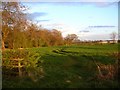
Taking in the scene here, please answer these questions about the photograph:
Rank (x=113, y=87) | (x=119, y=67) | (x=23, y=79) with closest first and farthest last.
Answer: (x=113, y=87) < (x=119, y=67) < (x=23, y=79)

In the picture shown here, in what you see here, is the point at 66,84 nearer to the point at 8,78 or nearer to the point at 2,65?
the point at 8,78

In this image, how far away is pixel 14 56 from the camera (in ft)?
47.6

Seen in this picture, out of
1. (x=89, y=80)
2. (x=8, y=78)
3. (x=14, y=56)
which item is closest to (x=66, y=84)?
(x=89, y=80)

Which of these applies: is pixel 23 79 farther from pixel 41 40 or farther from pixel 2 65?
pixel 41 40

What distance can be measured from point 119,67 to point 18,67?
571 cm

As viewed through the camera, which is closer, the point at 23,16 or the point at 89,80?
the point at 89,80

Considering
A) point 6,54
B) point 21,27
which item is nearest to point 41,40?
point 21,27

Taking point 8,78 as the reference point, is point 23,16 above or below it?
above

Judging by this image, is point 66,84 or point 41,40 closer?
point 66,84

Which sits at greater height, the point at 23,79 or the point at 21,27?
the point at 21,27

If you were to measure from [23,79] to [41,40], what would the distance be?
74.7m

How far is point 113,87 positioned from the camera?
10.1 meters

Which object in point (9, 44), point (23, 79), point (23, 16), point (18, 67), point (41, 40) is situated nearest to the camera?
point (23, 79)

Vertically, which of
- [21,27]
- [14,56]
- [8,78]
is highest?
[21,27]
